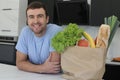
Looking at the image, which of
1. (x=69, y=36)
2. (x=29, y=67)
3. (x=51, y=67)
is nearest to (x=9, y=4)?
(x=29, y=67)

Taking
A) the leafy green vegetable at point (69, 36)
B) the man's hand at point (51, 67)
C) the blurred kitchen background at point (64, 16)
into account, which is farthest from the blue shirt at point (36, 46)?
the blurred kitchen background at point (64, 16)

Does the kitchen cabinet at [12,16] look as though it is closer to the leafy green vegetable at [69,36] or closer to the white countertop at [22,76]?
the white countertop at [22,76]

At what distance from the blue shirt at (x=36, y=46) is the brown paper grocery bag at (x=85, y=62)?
1.28 ft

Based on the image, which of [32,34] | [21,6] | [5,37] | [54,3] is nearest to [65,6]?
[54,3]

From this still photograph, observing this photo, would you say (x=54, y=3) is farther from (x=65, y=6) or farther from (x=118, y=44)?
(x=118, y=44)

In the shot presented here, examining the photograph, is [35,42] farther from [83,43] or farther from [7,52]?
[7,52]

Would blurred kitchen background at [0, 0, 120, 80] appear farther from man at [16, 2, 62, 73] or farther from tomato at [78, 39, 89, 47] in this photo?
tomato at [78, 39, 89, 47]

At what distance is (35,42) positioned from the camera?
1709mm

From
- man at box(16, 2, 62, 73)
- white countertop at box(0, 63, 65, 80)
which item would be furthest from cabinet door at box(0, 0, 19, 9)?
white countertop at box(0, 63, 65, 80)

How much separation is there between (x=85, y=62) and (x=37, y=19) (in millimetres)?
543

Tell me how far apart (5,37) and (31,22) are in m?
2.01

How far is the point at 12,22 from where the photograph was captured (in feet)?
11.2

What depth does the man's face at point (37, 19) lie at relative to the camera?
161cm

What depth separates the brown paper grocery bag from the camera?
1.21m
